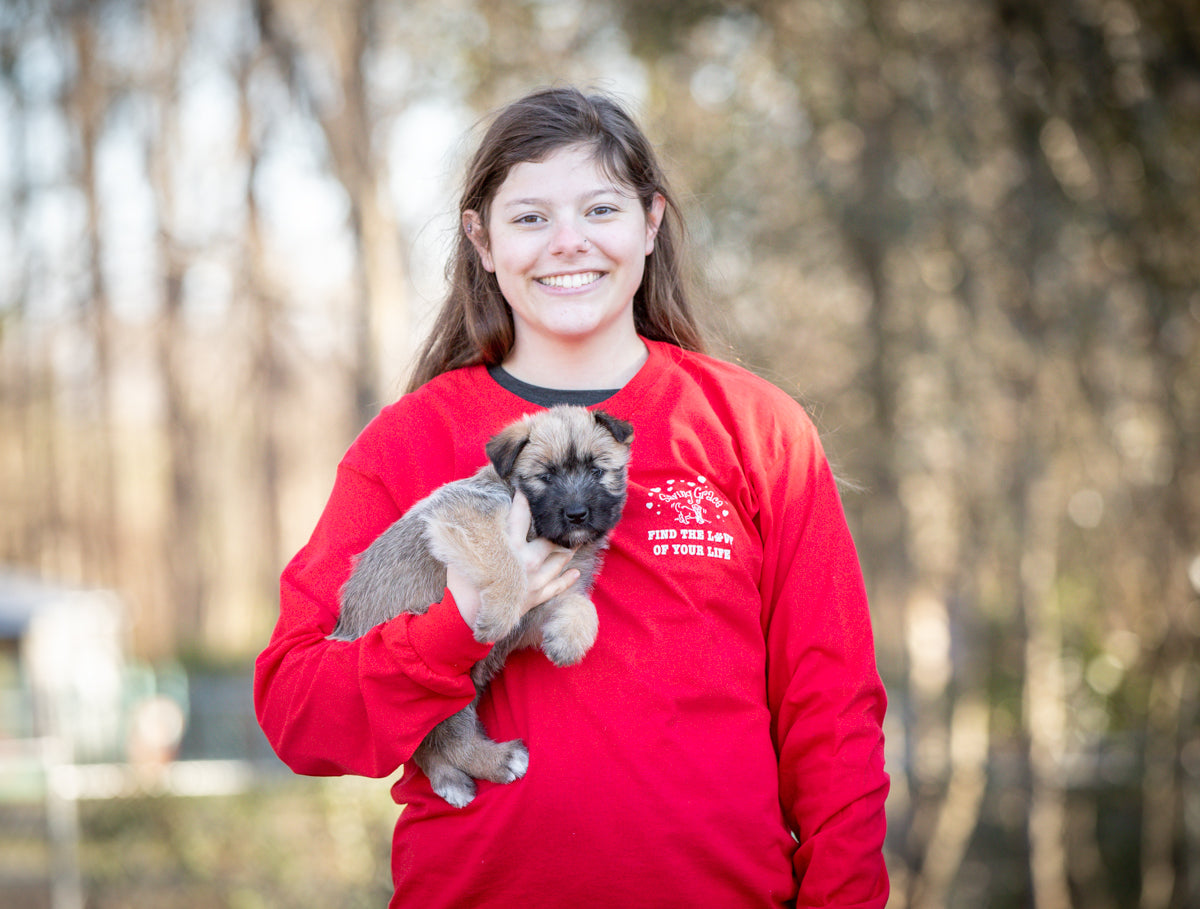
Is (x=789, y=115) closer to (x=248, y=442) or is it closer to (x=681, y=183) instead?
(x=681, y=183)

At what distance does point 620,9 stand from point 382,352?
3890 millimetres

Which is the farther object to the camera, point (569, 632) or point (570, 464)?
point (570, 464)

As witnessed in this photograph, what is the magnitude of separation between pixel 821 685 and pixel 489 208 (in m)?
1.48

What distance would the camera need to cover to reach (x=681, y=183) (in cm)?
327

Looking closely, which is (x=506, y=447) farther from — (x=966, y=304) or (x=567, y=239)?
(x=966, y=304)

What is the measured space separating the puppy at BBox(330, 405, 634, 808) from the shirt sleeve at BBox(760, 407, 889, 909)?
17.1 inches

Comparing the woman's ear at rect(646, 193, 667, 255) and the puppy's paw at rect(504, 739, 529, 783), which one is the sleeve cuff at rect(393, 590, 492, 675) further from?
the woman's ear at rect(646, 193, 667, 255)

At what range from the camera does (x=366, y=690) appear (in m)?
2.24

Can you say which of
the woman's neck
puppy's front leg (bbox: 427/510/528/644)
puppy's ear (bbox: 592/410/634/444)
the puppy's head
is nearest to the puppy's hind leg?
puppy's front leg (bbox: 427/510/528/644)

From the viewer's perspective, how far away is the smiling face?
101 inches

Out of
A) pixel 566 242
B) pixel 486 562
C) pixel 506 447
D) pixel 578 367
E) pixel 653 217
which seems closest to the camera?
pixel 486 562

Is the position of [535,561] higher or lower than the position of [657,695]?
higher

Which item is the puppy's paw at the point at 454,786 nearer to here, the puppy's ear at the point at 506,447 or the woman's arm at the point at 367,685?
the woman's arm at the point at 367,685

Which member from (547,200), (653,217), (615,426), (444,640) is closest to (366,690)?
(444,640)
